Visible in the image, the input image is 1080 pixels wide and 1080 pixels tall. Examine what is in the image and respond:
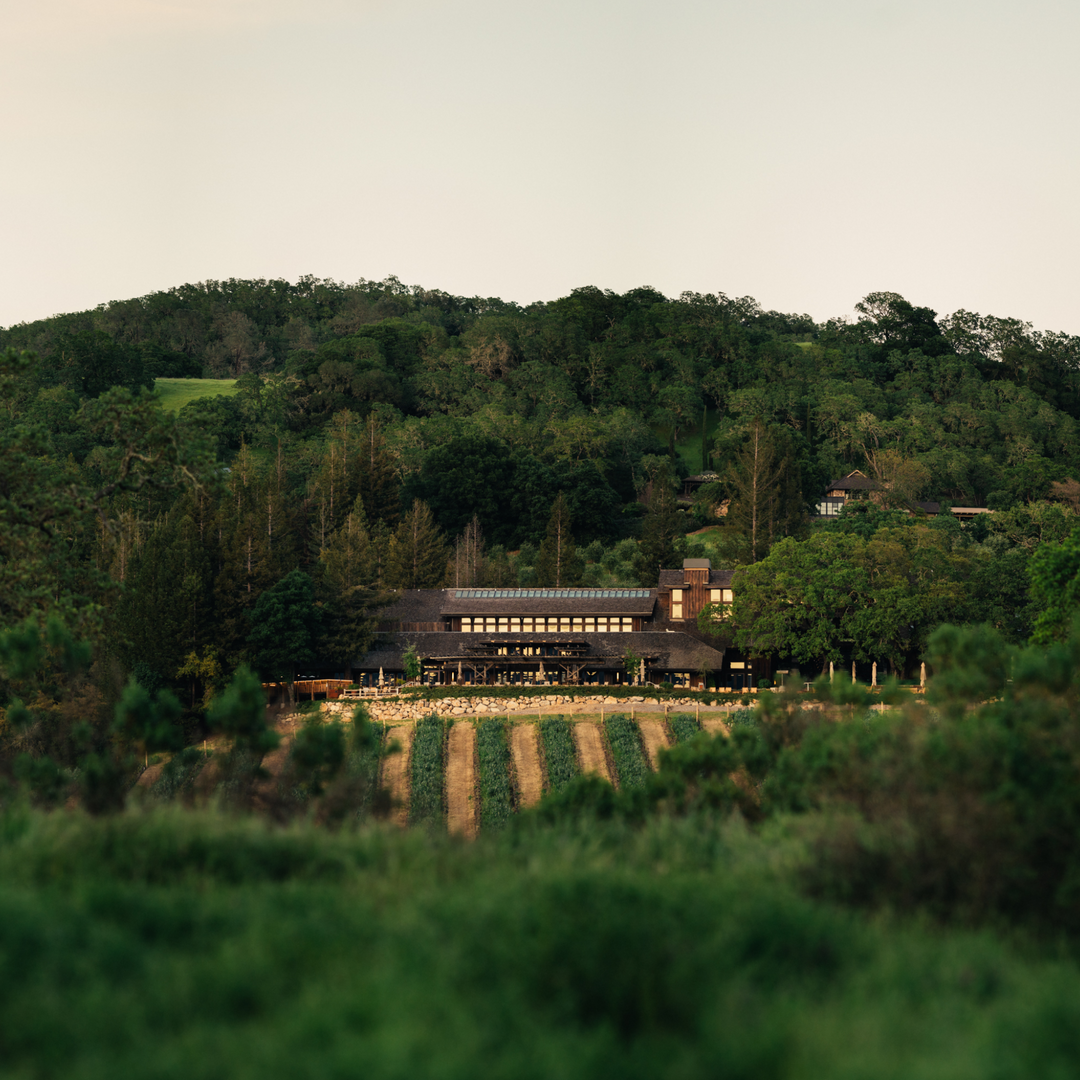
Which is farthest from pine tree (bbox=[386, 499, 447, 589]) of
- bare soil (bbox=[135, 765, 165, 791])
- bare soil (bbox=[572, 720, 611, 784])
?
bare soil (bbox=[135, 765, 165, 791])

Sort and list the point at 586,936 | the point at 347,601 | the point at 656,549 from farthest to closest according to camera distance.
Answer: the point at 656,549 < the point at 347,601 < the point at 586,936

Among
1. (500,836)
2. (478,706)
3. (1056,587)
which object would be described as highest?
(1056,587)

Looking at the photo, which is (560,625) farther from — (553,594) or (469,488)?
(469,488)

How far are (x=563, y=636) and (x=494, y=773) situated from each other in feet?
54.7

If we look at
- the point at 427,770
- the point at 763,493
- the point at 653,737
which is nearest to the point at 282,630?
A: the point at 427,770

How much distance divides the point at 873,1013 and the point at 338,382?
119 metres

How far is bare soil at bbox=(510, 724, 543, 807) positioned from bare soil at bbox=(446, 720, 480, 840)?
5.33 ft

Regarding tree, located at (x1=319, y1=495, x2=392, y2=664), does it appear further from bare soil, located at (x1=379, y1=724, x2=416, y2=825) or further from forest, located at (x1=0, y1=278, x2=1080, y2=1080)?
bare soil, located at (x1=379, y1=724, x2=416, y2=825)

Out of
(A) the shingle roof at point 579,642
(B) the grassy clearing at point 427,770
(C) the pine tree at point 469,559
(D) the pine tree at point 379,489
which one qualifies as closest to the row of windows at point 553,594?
(A) the shingle roof at point 579,642

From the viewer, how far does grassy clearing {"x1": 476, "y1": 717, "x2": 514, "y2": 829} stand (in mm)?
42188

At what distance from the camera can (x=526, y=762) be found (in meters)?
47.2

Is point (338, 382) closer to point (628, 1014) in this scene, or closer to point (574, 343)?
point (574, 343)

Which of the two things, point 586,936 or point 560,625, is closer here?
point 586,936

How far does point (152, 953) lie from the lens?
11570mm
